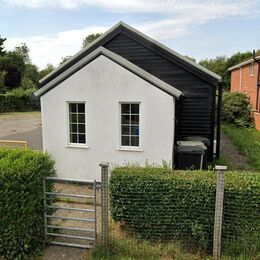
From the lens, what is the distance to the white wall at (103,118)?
7660mm

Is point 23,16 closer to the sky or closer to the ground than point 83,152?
closer to the sky

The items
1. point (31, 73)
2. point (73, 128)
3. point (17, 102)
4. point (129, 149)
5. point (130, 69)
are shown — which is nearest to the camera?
point (130, 69)

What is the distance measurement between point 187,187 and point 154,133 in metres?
3.46

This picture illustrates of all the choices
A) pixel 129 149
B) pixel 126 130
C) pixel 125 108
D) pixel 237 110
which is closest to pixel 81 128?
pixel 126 130

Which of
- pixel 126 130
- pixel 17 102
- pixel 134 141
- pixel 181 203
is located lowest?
pixel 181 203

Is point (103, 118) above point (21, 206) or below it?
above

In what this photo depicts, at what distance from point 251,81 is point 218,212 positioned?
2149cm

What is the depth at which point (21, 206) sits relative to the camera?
14.0 feet

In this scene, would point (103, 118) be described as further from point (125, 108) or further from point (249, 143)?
point (249, 143)

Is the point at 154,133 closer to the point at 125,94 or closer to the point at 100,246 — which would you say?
the point at 125,94

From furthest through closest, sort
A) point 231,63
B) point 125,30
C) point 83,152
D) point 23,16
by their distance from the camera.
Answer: point 231,63
point 125,30
point 23,16
point 83,152

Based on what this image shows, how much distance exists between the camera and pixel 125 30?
1053cm

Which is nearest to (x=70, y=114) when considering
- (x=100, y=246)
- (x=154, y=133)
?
(x=154, y=133)

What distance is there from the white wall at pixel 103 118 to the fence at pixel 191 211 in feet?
10.5
